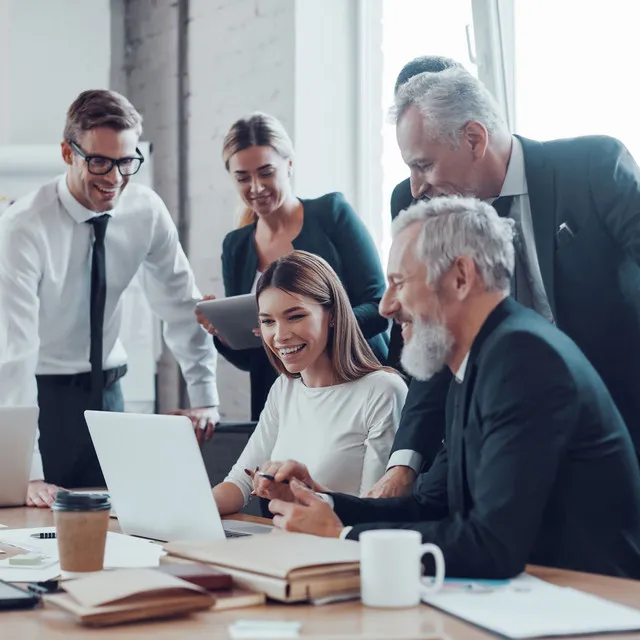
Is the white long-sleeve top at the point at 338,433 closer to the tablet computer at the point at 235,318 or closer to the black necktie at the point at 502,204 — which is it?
the tablet computer at the point at 235,318

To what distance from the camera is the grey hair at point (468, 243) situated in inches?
58.2

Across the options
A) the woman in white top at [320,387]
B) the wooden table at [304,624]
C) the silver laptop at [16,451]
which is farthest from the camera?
the woman in white top at [320,387]

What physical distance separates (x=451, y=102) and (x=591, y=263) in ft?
1.33

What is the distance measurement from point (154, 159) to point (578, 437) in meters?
3.14

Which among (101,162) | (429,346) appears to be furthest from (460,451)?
(101,162)

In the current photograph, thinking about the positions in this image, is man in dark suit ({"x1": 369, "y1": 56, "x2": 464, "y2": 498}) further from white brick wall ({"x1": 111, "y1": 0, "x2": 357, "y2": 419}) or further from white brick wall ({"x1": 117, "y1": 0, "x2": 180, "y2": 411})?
white brick wall ({"x1": 117, "y1": 0, "x2": 180, "y2": 411})

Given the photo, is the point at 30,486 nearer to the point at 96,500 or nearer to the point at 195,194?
the point at 96,500

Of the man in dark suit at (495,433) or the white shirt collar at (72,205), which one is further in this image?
the white shirt collar at (72,205)

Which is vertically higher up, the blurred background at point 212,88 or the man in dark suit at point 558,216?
the blurred background at point 212,88

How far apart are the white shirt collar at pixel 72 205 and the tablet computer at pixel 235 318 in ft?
1.28

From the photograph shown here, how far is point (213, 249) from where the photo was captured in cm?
400

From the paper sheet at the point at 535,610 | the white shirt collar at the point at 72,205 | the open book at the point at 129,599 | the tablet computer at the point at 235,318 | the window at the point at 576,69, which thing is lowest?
the paper sheet at the point at 535,610

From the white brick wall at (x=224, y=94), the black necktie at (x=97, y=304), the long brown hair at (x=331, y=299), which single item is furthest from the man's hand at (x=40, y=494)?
the white brick wall at (x=224, y=94)

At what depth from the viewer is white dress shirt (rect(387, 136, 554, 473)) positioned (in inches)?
76.7
